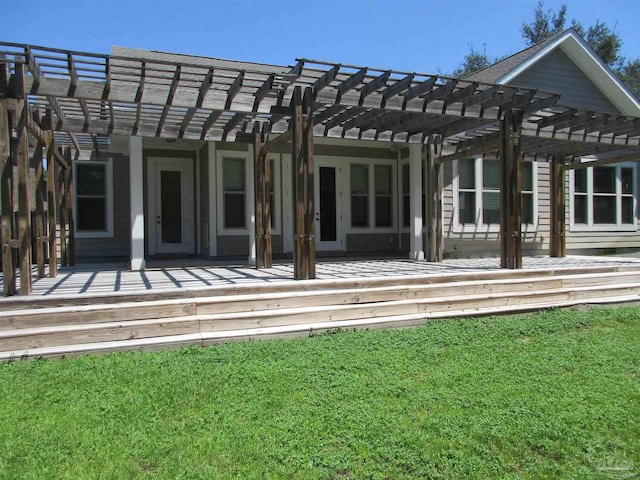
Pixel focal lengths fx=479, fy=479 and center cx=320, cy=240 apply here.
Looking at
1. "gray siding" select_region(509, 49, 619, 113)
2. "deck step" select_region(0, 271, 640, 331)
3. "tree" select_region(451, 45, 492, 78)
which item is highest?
"tree" select_region(451, 45, 492, 78)

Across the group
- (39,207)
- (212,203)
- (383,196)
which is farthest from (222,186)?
(39,207)

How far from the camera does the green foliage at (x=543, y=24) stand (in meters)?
31.9

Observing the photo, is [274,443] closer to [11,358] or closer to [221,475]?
[221,475]

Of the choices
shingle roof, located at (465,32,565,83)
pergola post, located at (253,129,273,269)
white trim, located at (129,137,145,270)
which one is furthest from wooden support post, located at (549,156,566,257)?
white trim, located at (129,137,145,270)

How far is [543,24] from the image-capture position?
32531 mm

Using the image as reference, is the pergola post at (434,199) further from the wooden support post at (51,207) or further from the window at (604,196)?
the wooden support post at (51,207)

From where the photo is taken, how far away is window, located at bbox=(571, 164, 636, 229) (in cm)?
1202

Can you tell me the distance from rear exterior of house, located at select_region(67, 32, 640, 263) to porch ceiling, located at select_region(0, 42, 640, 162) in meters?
1.03

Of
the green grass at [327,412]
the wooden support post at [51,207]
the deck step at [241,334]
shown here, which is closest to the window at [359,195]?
the deck step at [241,334]

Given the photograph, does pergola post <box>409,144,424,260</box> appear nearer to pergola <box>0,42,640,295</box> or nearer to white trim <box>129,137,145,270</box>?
pergola <box>0,42,640,295</box>

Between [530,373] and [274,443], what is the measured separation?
2.22 metres

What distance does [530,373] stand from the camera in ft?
12.3

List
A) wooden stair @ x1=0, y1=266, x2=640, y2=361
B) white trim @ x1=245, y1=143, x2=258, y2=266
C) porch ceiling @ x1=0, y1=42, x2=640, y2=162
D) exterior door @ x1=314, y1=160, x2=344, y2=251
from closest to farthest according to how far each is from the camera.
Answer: wooden stair @ x1=0, y1=266, x2=640, y2=361, porch ceiling @ x1=0, y1=42, x2=640, y2=162, white trim @ x1=245, y1=143, x2=258, y2=266, exterior door @ x1=314, y1=160, x2=344, y2=251

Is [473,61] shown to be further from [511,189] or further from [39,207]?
[39,207]
